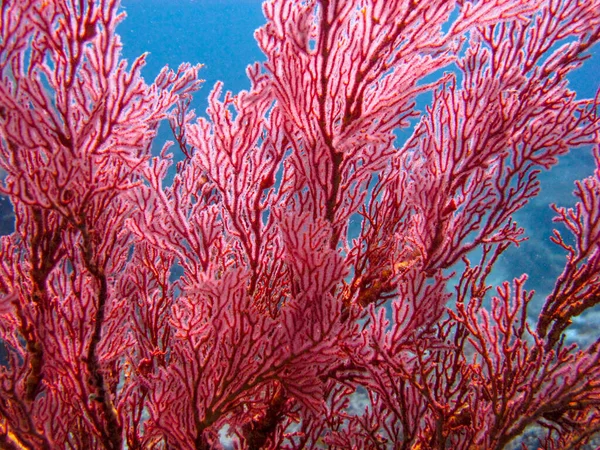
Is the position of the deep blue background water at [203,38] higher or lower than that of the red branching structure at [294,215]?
higher

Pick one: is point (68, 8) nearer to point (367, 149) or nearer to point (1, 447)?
point (367, 149)

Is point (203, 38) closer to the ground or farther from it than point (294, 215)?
farther from it

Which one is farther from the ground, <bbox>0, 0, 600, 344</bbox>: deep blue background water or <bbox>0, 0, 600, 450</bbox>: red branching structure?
<bbox>0, 0, 600, 344</bbox>: deep blue background water

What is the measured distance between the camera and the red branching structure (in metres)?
2.21

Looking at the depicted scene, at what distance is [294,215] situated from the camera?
227cm

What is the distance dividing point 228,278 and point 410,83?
5.05 ft

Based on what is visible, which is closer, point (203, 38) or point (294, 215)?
point (294, 215)

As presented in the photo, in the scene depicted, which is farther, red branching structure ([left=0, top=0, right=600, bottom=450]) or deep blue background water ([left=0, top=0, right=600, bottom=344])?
deep blue background water ([left=0, top=0, right=600, bottom=344])

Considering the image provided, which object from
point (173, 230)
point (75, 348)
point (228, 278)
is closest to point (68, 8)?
point (173, 230)

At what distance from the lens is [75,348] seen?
275cm

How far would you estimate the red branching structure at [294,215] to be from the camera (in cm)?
221

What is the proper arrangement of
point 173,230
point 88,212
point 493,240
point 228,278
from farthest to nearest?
point 493,240 < point 173,230 < point 88,212 < point 228,278

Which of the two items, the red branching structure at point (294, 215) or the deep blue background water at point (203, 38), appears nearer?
the red branching structure at point (294, 215)

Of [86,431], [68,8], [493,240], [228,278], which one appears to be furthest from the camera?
[86,431]
